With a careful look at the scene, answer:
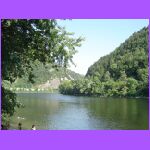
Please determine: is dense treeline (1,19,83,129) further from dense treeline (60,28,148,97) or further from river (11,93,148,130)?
dense treeline (60,28,148,97)

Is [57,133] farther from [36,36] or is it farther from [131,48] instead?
[131,48]

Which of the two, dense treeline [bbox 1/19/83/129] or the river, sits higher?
dense treeline [bbox 1/19/83/129]

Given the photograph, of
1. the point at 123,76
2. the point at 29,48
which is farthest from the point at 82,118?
the point at 123,76

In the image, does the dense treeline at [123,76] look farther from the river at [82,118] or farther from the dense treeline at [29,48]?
the dense treeline at [29,48]

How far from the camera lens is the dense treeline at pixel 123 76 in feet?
186

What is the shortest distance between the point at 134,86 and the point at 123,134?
53.3 m

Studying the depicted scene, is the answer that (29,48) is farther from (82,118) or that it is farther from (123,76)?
(123,76)

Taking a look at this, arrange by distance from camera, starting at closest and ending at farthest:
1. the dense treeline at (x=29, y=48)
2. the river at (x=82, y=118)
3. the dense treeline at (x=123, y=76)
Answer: the dense treeline at (x=29, y=48)
the river at (x=82, y=118)
the dense treeline at (x=123, y=76)

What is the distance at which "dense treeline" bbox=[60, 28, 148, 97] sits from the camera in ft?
186

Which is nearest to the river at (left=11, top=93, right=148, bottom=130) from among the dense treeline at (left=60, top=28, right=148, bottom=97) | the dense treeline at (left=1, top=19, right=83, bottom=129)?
the dense treeline at (left=1, top=19, right=83, bottom=129)

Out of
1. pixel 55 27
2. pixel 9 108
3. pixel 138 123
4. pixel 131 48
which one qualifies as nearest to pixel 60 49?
pixel 55 27

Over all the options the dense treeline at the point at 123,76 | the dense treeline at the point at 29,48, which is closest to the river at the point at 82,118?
the dense treeline at the point at 29,48

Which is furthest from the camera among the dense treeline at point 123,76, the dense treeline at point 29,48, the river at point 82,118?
the dense treeline at point 123,76

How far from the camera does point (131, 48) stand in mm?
76438
